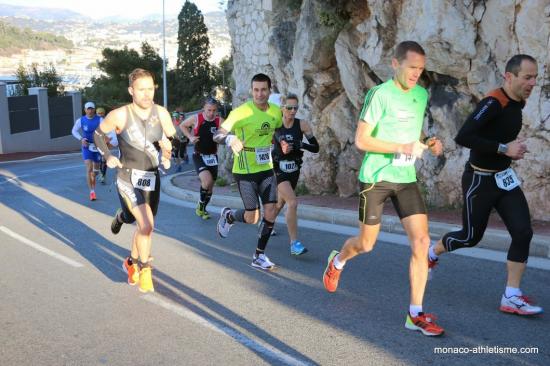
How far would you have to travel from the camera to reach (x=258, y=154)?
6.51 meters

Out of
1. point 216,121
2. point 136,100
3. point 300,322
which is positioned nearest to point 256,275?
point 300,322

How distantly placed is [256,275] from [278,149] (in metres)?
1.75

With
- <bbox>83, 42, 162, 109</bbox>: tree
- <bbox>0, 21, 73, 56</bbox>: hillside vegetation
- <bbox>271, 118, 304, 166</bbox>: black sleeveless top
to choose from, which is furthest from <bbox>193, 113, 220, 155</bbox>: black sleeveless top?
<bbox>0, 21, 73, 56</bbox>: hillside vegetation

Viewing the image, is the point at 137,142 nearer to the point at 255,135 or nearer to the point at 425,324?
the point at 255,135

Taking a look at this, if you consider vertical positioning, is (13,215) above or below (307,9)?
below

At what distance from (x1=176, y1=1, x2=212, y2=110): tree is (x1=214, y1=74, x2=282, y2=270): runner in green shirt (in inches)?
2007

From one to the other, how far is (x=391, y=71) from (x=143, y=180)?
6304mm

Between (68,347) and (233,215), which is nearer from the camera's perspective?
(68,347)

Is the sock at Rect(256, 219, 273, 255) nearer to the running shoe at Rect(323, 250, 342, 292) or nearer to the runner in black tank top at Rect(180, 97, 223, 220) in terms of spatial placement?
the running shoe at Rect(323, 250, 342, 292)

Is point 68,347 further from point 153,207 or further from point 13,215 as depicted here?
point 13,215

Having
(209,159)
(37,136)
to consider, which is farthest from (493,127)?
(37,136)

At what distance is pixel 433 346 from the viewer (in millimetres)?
4293

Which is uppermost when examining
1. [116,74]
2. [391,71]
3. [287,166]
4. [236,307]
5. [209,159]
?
[391,71]

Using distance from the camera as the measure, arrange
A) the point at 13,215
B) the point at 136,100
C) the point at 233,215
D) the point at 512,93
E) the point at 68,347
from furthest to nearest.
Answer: the point at 13,215 < the point at 233,215 < the point at 136,100 < the point at 512,93 < the point at 68,347
